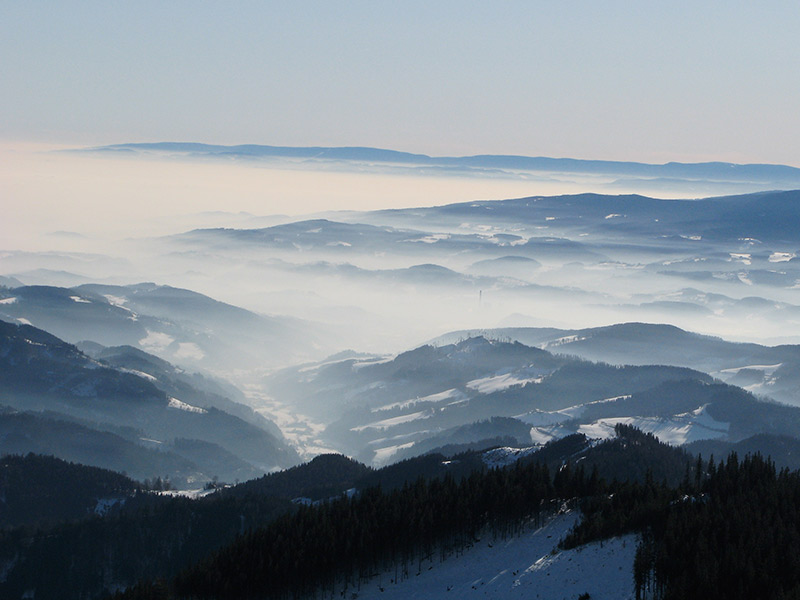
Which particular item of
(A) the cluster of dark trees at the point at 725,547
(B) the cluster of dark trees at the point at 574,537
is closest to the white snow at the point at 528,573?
(B) the cluster of dark trees at the point at 574,537

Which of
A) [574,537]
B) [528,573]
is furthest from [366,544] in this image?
[574,537]

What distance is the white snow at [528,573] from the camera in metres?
134

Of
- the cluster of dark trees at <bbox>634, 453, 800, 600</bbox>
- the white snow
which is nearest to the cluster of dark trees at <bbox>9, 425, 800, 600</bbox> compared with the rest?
the cluster of dark trees at <bbox>634, 453, 800, 600</bbox>

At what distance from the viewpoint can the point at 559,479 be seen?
198875 millimetres

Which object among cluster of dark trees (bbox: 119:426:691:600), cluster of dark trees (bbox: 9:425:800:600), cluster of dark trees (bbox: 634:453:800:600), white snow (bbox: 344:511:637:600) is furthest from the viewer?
cluster of dark trees (bbox: 119:426:691:600)

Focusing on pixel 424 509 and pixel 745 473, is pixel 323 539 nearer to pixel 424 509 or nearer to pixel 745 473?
pixel 424 509

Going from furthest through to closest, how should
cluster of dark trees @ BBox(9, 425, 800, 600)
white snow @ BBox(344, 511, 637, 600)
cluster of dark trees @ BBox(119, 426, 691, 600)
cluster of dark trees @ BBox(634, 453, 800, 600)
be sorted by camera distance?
cluster of dark trees @ BBox(119, 426, 691, 600)
white snow @ BBox(344, 511, 637, 600)
cluster of dark trees @ BBox(9, 425, 800, 600)
cluster of dark trees @ BBox(634, 453, 800, 600)

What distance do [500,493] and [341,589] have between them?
3940 centimetres

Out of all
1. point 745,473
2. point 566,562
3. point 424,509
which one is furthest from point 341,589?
point 745,473

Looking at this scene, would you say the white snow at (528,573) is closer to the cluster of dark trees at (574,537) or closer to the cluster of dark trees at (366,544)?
the cluster of dark trees at (574,537)

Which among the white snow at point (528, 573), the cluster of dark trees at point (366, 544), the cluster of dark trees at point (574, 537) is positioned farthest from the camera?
the cluster of dark trees at point (366, 544)

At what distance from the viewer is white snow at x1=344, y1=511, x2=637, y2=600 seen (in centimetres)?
13425

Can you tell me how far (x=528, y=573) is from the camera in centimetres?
14688

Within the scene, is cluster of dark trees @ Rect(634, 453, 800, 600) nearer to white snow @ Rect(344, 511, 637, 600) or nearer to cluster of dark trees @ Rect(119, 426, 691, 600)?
white snow @ Rect(344, 511, 637, 600)
